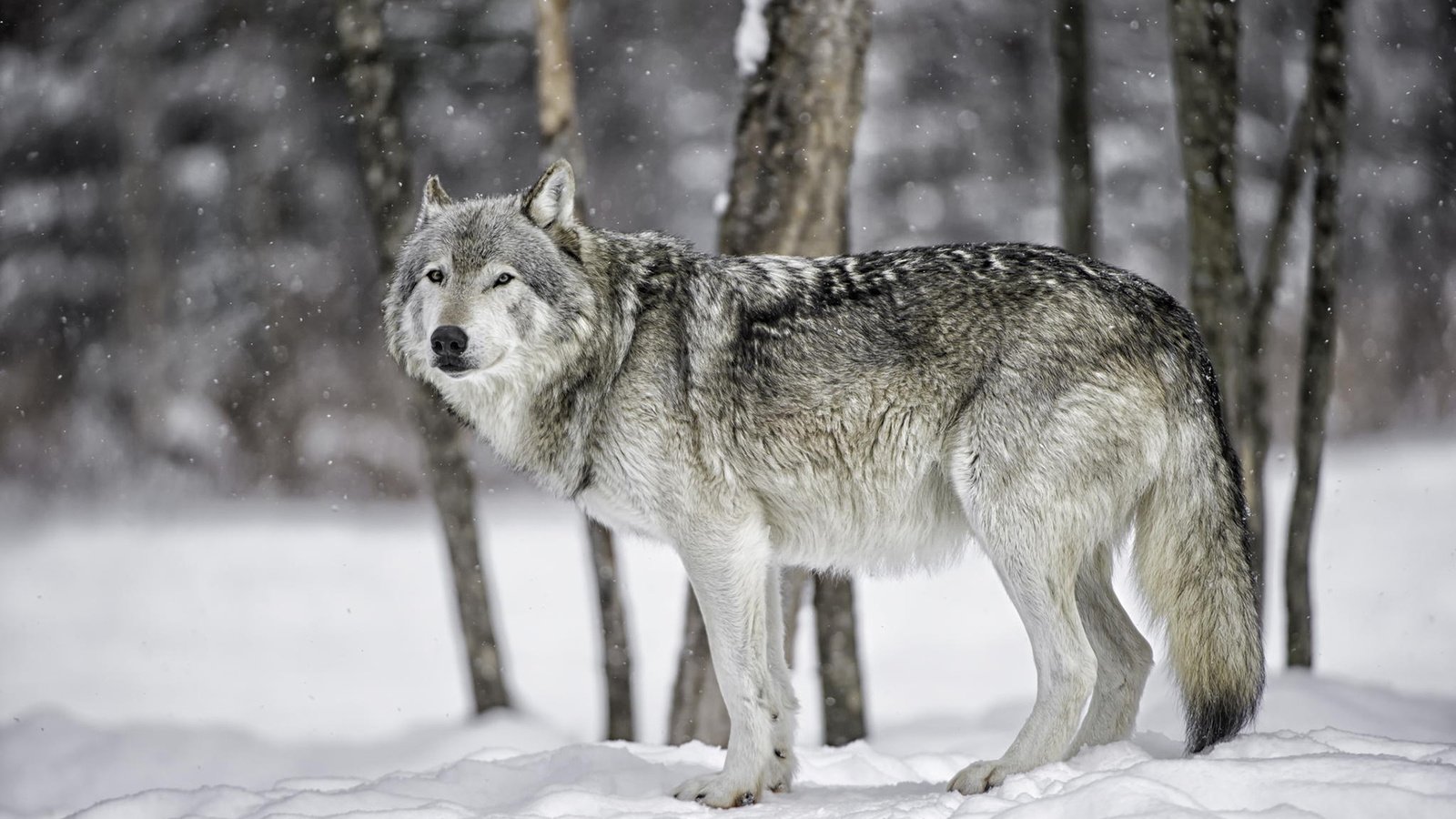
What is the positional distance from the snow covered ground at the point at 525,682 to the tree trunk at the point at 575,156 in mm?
508

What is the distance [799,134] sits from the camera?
18.2ft

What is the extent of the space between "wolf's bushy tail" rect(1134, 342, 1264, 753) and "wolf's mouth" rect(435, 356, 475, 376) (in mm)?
2188

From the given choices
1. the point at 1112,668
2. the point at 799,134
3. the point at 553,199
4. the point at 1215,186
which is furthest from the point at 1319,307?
the point at 553,199

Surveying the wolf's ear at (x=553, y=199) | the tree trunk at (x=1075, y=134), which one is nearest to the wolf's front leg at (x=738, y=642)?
the wolf's ear at (x=553, y=199)

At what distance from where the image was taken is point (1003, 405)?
3.42 m

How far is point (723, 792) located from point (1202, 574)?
1.63m

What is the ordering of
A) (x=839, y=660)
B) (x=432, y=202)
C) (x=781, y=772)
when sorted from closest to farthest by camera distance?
(x=781, y=772)
(x=432, y=202)
(x=839, y=660)

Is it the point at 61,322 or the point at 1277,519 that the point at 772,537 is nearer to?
the point at 1277,519

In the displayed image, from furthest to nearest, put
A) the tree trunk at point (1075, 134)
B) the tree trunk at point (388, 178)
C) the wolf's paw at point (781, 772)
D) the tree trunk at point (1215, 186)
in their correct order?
the tree trunk at point (1075, 134), the tree trunk at point (388, 178), the tree trunk at point (1215, 186), the wolf's paw at point (781, 772)

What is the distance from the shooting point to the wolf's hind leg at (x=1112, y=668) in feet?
12.1

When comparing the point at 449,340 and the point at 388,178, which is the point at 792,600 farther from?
the point at 388,178

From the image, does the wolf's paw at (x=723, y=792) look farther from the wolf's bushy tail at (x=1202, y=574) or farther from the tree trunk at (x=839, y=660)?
the tree trunk at (x=839, y=660)

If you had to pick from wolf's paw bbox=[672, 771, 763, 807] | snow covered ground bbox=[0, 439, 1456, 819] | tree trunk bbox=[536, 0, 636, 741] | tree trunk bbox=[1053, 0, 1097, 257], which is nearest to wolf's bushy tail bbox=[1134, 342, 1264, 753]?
snow covered ground bbox=[0, 439, 1456, 819]

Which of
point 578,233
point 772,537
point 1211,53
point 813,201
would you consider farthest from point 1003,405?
point 1211,53
